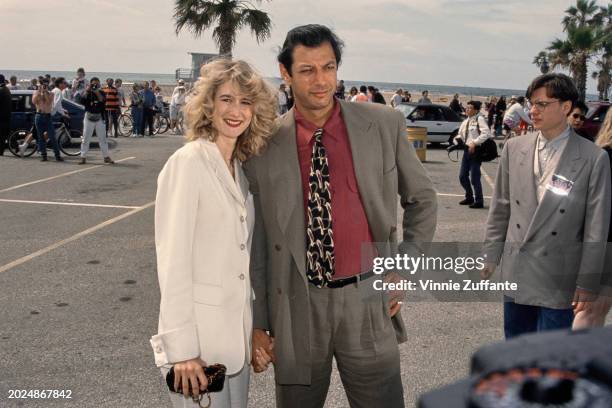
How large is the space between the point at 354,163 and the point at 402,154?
243mm

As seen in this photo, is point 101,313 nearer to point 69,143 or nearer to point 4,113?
point 4,113

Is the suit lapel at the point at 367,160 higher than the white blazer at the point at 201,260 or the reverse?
higher

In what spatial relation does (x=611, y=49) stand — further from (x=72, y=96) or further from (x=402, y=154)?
(x=402, y=154)

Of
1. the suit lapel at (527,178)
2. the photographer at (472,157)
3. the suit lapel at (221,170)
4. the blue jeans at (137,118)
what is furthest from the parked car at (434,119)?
the suit lapel at (221,170)

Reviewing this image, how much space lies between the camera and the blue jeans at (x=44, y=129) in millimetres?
14719

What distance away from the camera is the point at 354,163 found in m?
2.36

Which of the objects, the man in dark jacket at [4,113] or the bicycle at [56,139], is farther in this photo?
the bicycle at [56,139]

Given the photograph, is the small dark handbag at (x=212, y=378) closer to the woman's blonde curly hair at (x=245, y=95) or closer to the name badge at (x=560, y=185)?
the woman's blonde curly hair at (x=245, y=95)

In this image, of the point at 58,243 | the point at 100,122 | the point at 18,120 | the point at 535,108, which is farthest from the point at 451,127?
the point at 535,108

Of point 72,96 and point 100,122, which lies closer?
point 100,122

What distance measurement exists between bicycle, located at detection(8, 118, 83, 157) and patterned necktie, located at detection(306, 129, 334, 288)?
46.7 ft

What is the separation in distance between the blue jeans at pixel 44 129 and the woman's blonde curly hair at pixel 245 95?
A: 44.9 feet

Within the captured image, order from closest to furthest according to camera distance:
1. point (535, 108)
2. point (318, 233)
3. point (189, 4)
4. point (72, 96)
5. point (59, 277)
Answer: point (318, 233) → point (535, 108) → point (59, 277) → point (72, 96) → point (189, 4)

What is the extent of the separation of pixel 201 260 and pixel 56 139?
14397mm
